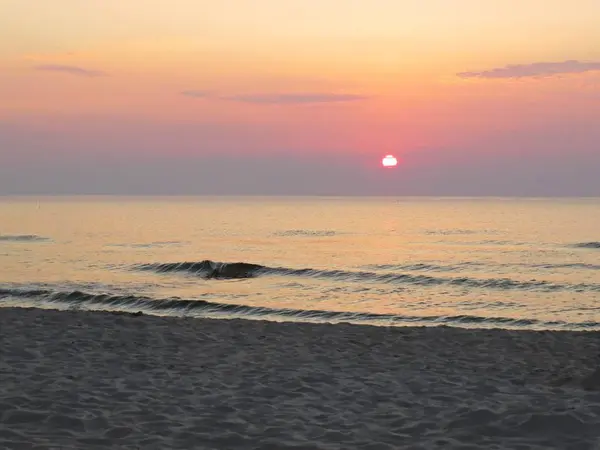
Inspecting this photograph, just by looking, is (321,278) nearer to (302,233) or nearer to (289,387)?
(289,387)

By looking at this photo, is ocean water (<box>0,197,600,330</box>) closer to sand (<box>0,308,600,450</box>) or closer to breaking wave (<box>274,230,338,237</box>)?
sand (<box>0,308,600,450</box>)

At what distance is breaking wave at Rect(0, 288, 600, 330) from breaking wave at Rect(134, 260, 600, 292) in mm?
10233

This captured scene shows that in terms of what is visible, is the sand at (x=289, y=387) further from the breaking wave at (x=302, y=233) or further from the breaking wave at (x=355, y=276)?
the breaking wave at (x=302, y=233)

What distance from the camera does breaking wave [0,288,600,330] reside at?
80.4ft

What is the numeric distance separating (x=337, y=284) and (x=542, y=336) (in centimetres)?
1839

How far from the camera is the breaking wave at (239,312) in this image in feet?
80.4

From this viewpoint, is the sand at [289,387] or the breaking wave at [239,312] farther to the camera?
the breaking wave at [239,312]

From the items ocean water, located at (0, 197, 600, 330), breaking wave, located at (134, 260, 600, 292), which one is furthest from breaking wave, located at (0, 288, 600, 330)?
breaking wave, located at (134, 260, 600, 292)

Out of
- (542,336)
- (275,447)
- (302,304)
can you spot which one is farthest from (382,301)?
(275,447)

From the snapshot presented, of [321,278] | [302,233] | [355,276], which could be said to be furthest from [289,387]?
[302,233]

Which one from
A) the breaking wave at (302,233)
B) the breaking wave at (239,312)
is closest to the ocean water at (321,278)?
the breaking wave at (239,312)

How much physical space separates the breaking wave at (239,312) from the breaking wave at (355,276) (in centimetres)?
1023

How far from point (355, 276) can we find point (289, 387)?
2844 cm

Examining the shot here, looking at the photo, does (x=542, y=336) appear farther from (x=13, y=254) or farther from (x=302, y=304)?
(x=13, y=254)
